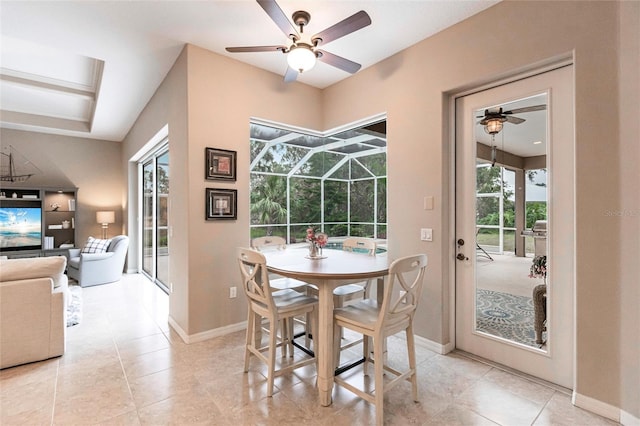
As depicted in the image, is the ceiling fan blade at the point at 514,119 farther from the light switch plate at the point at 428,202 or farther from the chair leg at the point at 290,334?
the chair leg at the point at 290,334

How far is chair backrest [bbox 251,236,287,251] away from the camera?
127 inches

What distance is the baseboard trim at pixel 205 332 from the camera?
2.97 meters

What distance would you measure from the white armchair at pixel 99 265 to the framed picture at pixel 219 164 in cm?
363

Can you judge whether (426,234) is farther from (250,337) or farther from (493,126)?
(250,337)

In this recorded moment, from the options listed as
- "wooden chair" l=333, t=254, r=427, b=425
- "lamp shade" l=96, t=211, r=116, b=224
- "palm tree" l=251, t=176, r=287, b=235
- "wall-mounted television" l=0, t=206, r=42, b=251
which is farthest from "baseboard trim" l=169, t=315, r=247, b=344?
"wall-mounted television" l=0, t=206, r=42, b=251

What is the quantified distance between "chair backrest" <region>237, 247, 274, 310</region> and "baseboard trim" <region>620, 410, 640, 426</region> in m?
2.24

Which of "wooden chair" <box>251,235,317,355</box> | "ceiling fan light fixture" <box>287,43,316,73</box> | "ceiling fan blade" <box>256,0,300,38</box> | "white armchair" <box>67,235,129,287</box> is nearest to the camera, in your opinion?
"ceiling fan blade" <box>256,0,300,38</box>

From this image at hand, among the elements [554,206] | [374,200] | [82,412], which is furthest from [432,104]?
[374,200]

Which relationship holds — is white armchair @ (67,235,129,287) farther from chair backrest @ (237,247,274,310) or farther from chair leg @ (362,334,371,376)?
chair leg @ (362,334,371,376)

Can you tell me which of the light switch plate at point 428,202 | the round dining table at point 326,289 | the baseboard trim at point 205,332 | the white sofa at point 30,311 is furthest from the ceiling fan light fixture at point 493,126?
the white sofa at point 30,311

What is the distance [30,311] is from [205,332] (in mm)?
1429

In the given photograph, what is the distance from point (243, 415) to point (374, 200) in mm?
7355

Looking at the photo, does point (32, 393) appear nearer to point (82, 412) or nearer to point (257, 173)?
point (82, 412)

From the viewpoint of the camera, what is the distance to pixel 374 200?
344 inches
